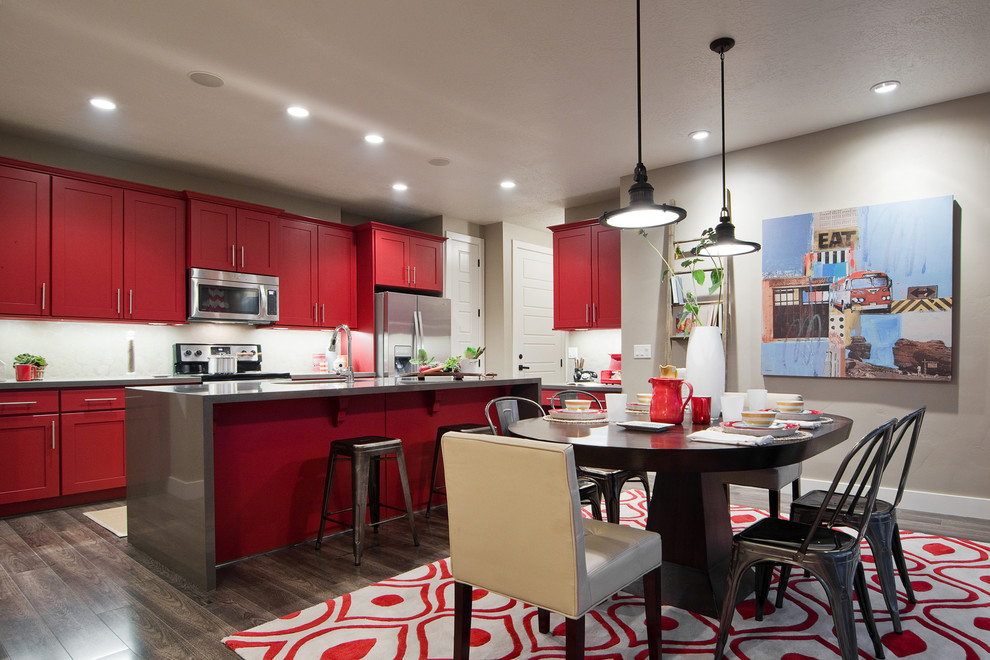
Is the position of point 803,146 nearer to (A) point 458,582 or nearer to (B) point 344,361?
(A) point 458,582

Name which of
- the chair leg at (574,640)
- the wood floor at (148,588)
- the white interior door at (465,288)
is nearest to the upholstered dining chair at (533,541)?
the chair leg at (574,640)

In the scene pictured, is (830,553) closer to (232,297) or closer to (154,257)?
(232,297)

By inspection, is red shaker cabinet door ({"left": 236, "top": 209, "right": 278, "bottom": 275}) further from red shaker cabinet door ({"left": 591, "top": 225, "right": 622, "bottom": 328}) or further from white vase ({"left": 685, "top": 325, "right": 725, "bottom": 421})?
white vase ({"left": 685, "top": 325, "right": 725, "bottom": 421})

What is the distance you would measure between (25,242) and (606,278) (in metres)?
4.74

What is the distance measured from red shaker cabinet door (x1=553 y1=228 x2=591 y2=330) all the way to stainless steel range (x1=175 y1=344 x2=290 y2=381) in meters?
2.83

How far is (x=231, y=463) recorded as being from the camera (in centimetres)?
285

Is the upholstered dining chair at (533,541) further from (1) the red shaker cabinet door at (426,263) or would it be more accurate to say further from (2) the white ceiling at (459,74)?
(1) the red shaker cabinet door at (426,263)

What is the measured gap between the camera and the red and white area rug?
193 cm

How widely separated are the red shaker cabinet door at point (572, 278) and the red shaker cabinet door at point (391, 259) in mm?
1669

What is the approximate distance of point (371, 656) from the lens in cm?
192

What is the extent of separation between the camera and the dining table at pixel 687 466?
1.64 metres

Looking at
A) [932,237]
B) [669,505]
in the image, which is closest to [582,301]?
[932,237]

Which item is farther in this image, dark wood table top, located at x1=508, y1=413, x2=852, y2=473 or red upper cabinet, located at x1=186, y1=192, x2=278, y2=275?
red upper cabinet, located at x1=186, y1=192, x2=278, y2=275

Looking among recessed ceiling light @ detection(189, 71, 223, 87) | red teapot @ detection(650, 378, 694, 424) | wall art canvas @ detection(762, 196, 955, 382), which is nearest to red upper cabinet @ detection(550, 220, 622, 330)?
wall art canvas @ detection(762, 196, 955, 382)
